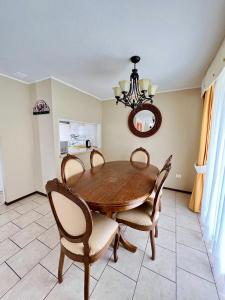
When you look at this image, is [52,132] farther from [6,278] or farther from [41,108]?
[6,278]

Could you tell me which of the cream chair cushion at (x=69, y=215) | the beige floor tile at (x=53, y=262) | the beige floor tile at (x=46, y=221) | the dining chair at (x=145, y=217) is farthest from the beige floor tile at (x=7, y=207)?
the dining chair at (x=145, y=217)

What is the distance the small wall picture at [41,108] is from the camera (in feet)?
8.25

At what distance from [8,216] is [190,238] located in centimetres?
276

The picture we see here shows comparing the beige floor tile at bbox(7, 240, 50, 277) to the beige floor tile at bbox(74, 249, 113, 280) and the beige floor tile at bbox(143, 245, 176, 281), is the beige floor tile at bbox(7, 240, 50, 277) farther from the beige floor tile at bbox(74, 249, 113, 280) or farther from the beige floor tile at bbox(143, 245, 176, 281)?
the beige floor tile at bbox(143, 245, 176, 281)

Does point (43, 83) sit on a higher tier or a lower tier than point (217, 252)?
higher

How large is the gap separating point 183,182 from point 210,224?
143 centimetres

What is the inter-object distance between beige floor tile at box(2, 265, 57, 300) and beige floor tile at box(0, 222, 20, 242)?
0.74 meters

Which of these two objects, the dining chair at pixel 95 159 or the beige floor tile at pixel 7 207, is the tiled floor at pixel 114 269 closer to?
the beige floor tile at pixel 7 207

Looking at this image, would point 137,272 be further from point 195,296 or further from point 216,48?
point 216,48

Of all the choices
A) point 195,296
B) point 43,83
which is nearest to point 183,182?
point 195,296

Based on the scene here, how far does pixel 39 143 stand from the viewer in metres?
2.75

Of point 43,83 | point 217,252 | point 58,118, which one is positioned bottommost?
point 217,252

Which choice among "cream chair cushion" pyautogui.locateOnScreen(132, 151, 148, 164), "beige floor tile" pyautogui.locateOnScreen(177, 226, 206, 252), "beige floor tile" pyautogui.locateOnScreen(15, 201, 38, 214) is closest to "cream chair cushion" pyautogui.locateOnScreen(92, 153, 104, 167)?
"cream chair cushion" pyautogui.locateOnScreen(132, 151, 148, 164)

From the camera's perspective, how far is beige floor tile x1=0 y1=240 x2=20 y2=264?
1.47 metres
